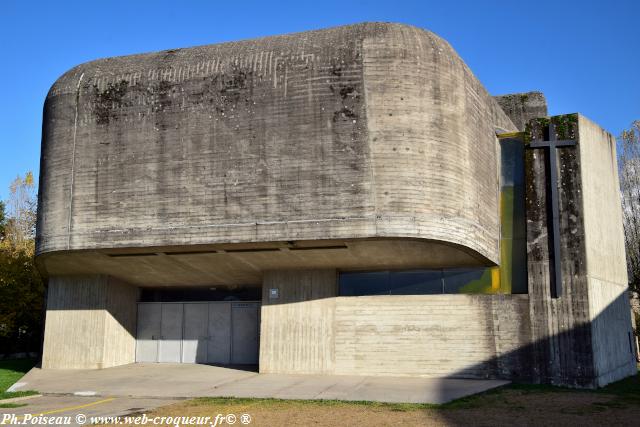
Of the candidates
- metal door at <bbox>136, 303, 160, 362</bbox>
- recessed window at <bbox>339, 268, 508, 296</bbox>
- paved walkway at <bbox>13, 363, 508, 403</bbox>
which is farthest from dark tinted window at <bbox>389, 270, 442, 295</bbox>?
metal door at <bbox>136, 303, 160, 362</bbox>

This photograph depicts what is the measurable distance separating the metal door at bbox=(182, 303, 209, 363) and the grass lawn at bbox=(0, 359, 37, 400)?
6061 millimetres

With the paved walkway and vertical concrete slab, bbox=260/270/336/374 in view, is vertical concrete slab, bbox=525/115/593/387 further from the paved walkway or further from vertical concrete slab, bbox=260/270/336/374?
vertical concrete slab, bbox=260/270/336/374

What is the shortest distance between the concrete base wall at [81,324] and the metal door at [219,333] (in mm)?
3621

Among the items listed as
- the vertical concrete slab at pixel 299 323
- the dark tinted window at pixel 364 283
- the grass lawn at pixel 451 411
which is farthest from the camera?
the dark tinted window at pixel 364 283

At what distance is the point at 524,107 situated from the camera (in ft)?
82.1

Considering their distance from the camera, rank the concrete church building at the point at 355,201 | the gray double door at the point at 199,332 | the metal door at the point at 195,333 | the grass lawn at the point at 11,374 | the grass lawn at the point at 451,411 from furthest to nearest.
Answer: the metal door at the point at 195,333 → the gray double door at the point at 199,332 → the concrete church building at the point at 355,201 → the grass lawn at the point at 11,374 → the grass lawn at the point at 451,411

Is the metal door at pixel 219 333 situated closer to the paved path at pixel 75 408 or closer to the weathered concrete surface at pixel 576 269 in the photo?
the paved path at pixel 75 408

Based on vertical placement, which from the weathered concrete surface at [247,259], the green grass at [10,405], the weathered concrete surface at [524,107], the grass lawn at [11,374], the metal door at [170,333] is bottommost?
the grass lawn at [11,374]

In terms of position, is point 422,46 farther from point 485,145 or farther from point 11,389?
point 11,389

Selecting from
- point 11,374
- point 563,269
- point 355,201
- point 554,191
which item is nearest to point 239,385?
point 355,201

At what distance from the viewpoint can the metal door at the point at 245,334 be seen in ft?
80.2

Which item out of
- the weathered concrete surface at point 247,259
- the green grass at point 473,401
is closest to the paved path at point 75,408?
the green grass at point 473,401

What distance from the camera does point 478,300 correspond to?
19.8m

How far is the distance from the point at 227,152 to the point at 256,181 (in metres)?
1.35
